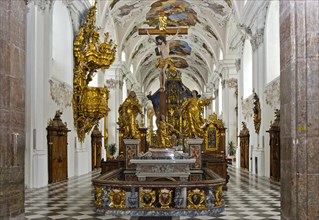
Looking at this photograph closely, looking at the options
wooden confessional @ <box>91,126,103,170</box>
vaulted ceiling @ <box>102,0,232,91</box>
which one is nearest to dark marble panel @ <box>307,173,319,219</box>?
wooden confessional @ <box>91,126,103,170</box>

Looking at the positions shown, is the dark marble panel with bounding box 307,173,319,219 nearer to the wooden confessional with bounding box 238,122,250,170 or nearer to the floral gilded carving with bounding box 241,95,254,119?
the floral gilded carving with bounding box 241,95,254,119

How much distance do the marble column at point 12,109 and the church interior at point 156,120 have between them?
0.05 ft

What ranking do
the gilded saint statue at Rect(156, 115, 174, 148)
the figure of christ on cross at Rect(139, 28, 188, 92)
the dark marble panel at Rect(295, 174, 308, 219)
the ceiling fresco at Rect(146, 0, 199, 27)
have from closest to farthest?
the dark marble panel at Rect(295, 174, 308, 219) < the gilded saint statue at Rect(156, 115, 174, 148) < the figure of christ on cross at Rect(139, 28, 188, 92) < the ceiling fresco at Rect(146, 0, 199, 27)

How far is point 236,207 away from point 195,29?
2328cm

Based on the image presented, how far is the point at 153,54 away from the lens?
40656 millimetres

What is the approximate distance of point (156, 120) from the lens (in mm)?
19328

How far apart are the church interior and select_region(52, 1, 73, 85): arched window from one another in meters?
0.04

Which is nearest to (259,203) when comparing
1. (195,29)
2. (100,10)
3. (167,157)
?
(167,157)

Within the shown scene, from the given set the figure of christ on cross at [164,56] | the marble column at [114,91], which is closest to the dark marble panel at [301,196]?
the figure of christ on cross at [164,56]

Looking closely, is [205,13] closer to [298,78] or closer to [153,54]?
A: [153,54]

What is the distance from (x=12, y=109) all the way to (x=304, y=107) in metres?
3.76

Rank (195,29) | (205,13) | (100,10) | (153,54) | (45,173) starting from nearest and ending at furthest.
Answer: (45,173) < (100,10) < (205,13) < (195,29) < (153,54)

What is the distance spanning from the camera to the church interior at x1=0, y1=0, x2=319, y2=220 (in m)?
6.13

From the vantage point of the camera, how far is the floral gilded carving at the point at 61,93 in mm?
16312
